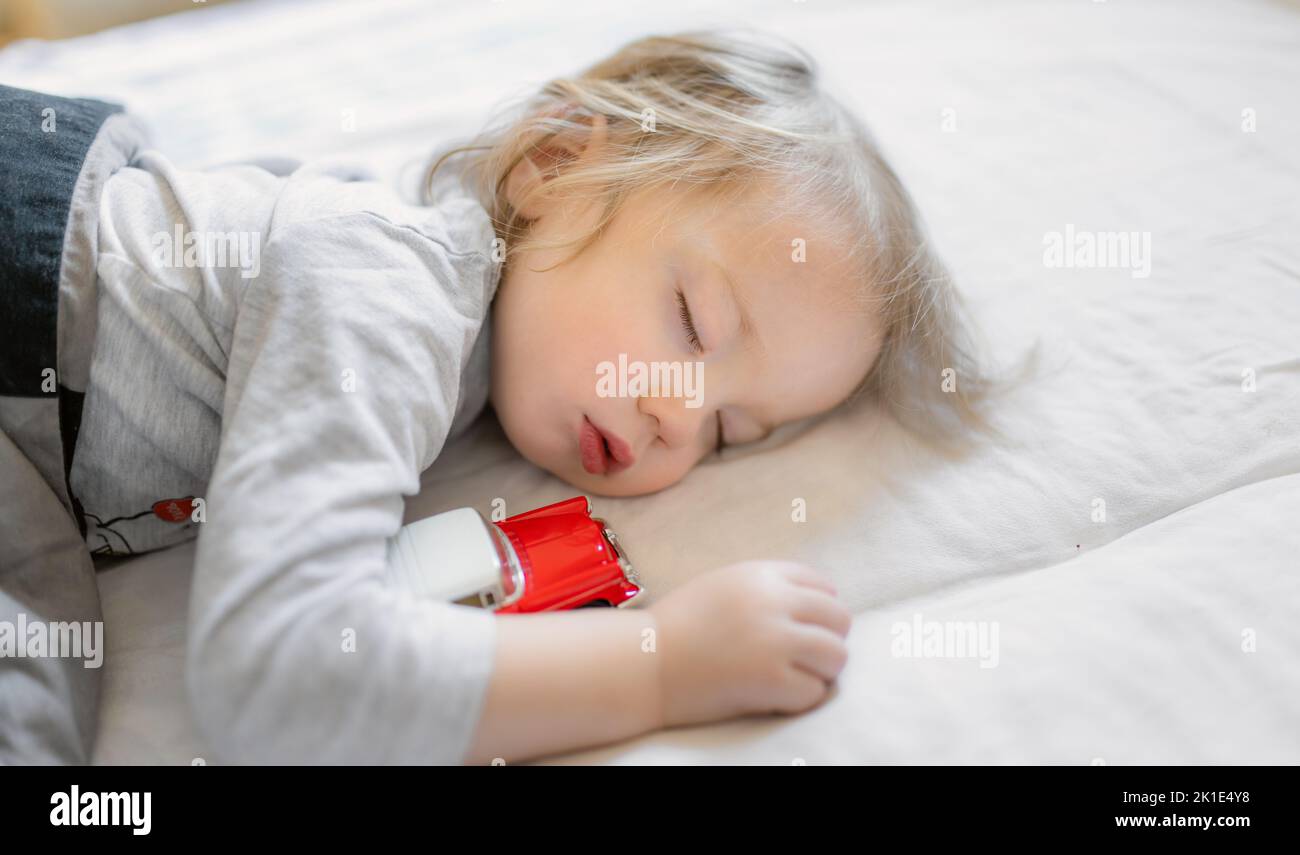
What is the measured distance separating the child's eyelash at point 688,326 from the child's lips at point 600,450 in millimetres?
109

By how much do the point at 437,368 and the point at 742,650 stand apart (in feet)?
1.09

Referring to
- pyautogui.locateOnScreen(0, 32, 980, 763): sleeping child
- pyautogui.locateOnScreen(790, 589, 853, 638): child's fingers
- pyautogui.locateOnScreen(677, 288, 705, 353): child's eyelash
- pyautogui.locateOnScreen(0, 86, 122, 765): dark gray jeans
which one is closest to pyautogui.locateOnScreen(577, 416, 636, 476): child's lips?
pyautogui.locateOnScreen(0, 32, 980, 763): sleeping child

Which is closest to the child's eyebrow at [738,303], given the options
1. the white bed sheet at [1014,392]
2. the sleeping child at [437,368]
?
the sleeping child at [437,368]

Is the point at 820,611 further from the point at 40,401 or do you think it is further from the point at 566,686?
the point at 40,401

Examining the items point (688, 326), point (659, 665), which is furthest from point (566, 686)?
point (688, 326)

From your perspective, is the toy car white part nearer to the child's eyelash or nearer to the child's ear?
the child's eyelash

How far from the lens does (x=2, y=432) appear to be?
31.7 inches

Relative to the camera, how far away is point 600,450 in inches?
35.2

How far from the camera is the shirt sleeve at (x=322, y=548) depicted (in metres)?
0.64

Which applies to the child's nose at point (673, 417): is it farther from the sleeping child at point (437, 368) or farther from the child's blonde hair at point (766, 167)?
the child's blonde hair at point (766, 167)

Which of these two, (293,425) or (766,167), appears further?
(766,167)

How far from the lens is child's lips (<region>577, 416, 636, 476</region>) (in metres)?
0.89

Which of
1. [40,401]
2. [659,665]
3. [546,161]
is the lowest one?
[659,665]
